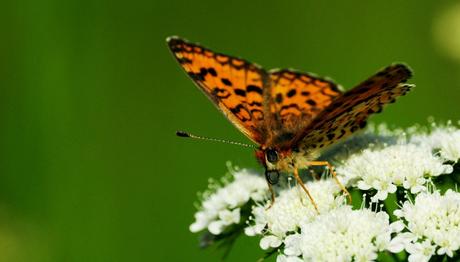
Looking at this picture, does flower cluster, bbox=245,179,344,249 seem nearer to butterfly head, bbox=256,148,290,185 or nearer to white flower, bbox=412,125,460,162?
butterfly head, bbox=256,148,290,185

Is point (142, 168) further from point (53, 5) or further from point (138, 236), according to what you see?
point (53, 5)

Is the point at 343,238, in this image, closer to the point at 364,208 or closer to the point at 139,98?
the point at 364,208

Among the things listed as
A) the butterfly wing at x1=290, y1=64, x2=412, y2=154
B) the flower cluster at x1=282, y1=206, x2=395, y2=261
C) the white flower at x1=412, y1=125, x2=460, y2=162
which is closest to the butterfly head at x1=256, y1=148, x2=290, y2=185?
the butterfly wing at x1=290, y1=64, x2=412, y2=154

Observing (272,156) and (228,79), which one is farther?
(228,79)

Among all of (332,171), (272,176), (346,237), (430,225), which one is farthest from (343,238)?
(272,176)

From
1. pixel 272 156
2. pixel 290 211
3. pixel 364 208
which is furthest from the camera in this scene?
pixel 272 156

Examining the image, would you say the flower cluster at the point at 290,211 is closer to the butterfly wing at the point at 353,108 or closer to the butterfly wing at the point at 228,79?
the butterfly wing at the point at 353,108

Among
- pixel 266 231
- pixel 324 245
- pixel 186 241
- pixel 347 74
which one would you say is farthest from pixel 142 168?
pixel 324 245

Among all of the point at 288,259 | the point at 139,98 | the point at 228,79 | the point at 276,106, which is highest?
the point at 139,98
